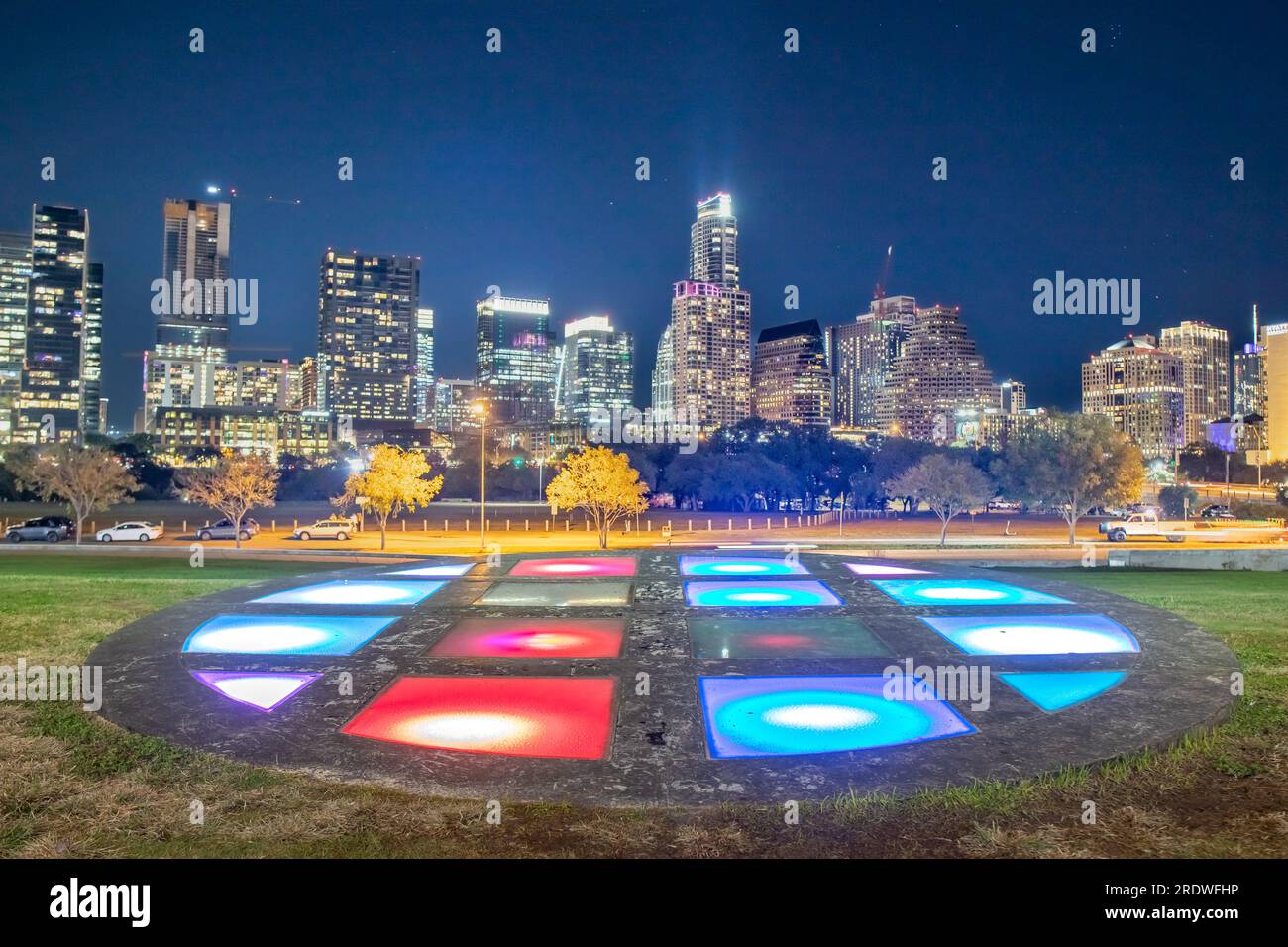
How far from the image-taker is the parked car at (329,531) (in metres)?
46.8

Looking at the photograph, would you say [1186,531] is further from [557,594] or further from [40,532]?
[40,532]

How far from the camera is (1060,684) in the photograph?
1198 centimetres

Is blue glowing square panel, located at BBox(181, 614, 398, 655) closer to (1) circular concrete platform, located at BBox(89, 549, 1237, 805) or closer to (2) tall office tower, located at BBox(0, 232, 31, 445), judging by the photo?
(1) circular concrete platform, located at BBox(89, 549, 1237, 805)

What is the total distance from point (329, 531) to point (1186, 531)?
174 ft

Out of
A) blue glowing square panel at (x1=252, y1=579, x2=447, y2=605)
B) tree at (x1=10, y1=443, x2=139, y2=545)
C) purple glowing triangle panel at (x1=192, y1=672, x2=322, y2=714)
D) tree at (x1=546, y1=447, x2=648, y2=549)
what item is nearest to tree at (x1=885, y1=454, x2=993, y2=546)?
tree at (x1=546, y1=447, x2=648, y2=549)

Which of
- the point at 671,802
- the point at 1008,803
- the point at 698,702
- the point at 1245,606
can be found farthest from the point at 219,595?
the point at 1245,606

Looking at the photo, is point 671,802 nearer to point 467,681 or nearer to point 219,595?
point 467,681

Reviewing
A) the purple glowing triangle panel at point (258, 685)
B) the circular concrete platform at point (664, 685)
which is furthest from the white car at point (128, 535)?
the purple glowing triangle panel at point (258, 685)

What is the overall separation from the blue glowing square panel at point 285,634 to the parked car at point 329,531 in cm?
3094

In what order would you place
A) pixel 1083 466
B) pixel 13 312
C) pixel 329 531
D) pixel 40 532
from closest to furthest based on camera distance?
pixel 40 532 < pixel 1083 466 < pixel 329 531 < pixel 13 312

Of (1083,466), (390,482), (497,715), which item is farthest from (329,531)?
(1083,466)

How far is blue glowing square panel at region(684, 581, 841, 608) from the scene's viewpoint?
61.5 feet

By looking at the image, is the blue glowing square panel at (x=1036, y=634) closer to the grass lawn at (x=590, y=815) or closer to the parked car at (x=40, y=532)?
the grass lawn at (x=590, y=815)

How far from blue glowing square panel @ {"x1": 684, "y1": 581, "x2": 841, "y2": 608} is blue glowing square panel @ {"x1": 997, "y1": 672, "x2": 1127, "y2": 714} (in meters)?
6.37
